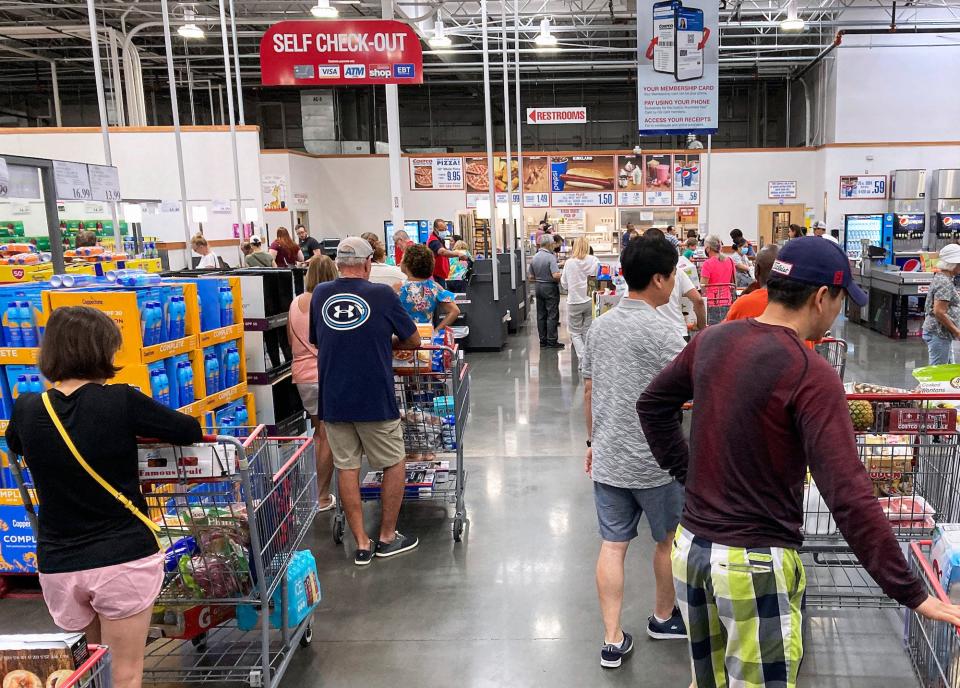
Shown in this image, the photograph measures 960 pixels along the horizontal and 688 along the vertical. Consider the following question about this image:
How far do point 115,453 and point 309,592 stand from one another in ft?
4.47

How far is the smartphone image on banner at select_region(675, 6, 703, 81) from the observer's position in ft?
31.3

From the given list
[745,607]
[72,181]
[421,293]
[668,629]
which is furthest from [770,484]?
[72,181]

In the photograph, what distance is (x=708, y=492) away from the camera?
1845 mm

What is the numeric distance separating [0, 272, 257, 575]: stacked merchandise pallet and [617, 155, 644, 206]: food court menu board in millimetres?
17673

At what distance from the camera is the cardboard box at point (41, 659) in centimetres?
165

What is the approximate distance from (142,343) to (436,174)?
721 inches

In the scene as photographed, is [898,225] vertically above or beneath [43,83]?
beneath

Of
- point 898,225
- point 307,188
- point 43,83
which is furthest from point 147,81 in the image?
point 898,225

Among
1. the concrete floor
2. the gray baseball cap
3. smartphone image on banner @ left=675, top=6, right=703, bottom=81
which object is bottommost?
the concrete floor

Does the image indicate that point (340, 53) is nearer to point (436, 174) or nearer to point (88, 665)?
point (88, 665)

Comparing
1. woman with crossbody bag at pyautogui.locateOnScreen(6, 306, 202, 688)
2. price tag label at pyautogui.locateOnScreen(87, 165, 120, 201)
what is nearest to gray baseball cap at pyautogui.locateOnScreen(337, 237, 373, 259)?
woman with crossbody bag at pyautogui.locateOnScreen(6, 306, 202, 688)

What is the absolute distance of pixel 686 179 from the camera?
20516 mm

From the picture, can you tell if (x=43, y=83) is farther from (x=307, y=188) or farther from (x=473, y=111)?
(x=473, y=111)

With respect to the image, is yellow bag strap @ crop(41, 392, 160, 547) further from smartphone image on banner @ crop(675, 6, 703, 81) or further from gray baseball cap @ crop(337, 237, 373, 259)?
smartphone image on banner @ crop(675, 6, 703, 81)
